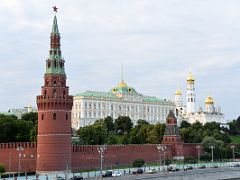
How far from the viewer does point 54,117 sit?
71.3 meters

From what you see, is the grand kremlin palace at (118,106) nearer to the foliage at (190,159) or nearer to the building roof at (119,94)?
the building roof at (119,94)

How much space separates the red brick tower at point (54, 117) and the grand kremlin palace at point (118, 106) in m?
90.6

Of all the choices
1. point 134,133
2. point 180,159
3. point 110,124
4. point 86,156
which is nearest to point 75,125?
point 110,124

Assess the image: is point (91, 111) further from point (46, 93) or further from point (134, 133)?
point (46, 93)

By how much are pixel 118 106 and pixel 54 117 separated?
103267 mm

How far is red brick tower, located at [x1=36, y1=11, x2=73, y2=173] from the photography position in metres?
70.9

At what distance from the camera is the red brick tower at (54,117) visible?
70.9 m

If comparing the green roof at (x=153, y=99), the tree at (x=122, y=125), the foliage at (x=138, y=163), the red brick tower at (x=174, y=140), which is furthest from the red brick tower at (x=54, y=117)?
the green roof at (x=153, y=99)

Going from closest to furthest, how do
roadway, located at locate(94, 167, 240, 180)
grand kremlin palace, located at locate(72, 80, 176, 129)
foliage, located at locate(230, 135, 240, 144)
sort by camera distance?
1. roadway, located at locate(94, 167, 240, 180)
2. foliage, located at locate(230, 135, 240, 144)
3. grand kremlin palace, located at locate(72, 80, 176, 129)

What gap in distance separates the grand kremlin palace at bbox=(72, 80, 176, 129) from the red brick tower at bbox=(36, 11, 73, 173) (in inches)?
3566

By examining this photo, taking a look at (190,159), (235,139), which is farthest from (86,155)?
(235,139)

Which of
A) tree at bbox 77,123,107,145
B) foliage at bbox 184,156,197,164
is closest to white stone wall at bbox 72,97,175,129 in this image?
tree at bbox 77,123,107,145

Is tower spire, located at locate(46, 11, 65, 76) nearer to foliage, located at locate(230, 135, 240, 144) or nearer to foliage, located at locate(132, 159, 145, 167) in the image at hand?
foliage, located at locate(132, 159, 145, 167)

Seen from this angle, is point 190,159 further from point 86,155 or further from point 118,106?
point 118,106
